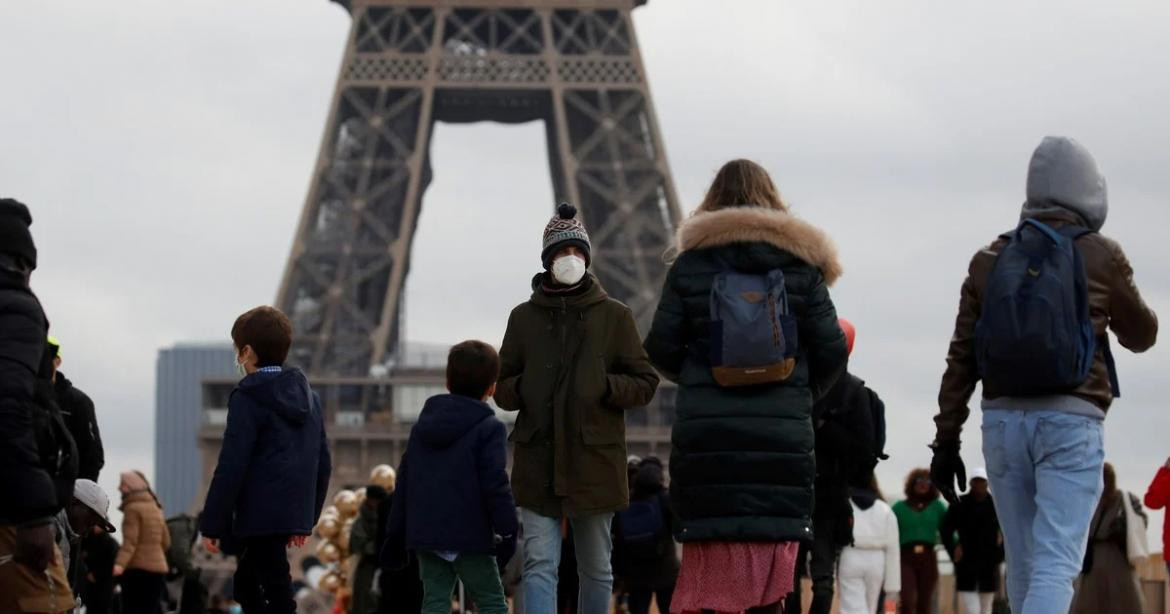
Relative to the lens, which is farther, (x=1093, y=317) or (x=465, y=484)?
(x=465, y=484)

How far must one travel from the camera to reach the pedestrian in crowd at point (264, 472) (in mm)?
11297

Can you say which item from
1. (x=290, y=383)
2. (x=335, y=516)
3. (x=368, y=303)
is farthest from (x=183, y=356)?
(x=290, y=383)

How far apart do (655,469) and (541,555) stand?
483cm

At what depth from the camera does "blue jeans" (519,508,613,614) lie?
37.0 feet

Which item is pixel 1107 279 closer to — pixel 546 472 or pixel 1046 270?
pixel 1046 270

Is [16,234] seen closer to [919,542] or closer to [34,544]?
[34,544]

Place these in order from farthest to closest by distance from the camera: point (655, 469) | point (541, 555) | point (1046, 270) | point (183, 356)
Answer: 1. point (183, 356)
2. point (655, 469)
3. point (541, 555)
4. point (1046, 270)

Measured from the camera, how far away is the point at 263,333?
1148cm

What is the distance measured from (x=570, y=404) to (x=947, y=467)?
196cm

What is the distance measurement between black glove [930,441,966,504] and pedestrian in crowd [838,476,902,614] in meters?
4.10

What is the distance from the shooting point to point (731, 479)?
10188 millimetres

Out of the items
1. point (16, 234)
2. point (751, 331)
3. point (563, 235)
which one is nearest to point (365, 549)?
point (563, 235)

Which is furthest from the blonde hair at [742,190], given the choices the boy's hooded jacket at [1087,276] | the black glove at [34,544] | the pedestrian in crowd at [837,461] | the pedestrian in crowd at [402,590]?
the pedestrian in crowd at [402,590]

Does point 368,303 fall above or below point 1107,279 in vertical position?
above
